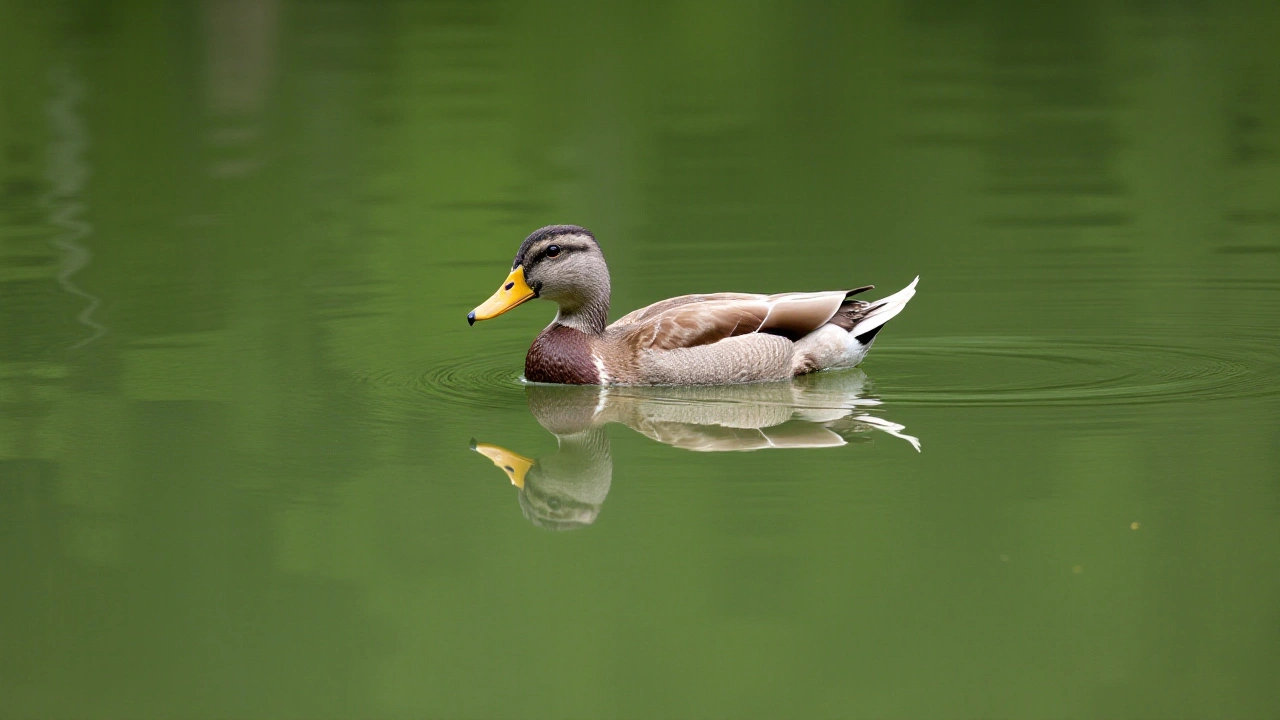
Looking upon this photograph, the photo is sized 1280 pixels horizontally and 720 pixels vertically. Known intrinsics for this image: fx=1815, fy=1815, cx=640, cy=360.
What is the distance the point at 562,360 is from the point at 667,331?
25.1 inches

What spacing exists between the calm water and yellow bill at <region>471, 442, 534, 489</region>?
11 cm

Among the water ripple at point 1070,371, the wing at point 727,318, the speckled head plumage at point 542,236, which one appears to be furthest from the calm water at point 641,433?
the speckled head plumage at point 542,236

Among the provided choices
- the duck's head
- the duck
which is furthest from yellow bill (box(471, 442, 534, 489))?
the duck's head

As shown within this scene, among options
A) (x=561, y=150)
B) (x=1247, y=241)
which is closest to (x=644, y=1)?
(x=561, y=150)

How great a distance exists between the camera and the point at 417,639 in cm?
670

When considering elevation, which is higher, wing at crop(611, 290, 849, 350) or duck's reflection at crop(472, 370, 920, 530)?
wing at crop(611, 290, 849, 350)

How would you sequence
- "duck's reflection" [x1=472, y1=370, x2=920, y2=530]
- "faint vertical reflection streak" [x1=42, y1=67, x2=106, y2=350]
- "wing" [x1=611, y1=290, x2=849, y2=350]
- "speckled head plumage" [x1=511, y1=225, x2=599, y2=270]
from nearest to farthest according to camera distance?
1. "duck's reflection" [x1=472, y1=370, x2=920, y2=530]
2. "wing" [x1=611, y1=290, x2=849, y2=350]
3. "speckled head plumage" [x1=511, y1=225, x2=599, y2=270]
4. "faint vertical reflection streak" [x1=42, y1=67, x2=106, y2=350]

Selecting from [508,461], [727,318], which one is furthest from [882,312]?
[508,461]

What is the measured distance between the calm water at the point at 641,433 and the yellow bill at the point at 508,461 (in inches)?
4.2

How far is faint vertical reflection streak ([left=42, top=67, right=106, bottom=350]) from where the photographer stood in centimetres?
1363

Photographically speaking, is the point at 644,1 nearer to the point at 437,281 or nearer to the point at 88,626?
the point at 437,281

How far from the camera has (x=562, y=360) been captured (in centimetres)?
1057

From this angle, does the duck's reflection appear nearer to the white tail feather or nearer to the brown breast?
the brown breast

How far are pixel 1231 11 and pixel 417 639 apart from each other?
99.7 ft
